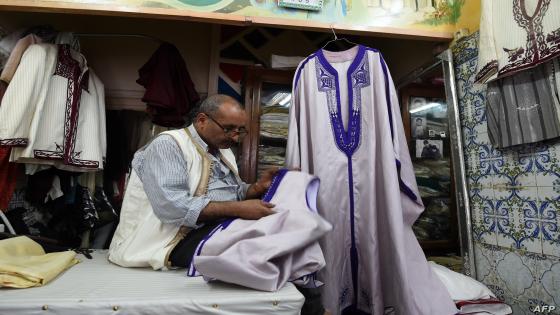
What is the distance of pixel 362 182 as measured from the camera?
1654 millimetres

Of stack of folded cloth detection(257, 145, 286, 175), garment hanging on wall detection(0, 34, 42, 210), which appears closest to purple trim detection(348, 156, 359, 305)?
stack of folded cloth detection(257, 145, 286, 175)

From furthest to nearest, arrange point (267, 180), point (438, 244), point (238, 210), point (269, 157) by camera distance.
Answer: point (269, 157)
point (438, 244)
point (267, 180)
point (238, 210)

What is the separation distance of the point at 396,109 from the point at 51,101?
73.4 inches

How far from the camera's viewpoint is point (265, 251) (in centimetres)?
96

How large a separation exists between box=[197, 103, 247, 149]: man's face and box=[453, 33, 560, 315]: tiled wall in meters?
1.19

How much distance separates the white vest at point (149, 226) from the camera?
1274mm

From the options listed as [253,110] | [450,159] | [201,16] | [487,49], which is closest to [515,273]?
[450,159]

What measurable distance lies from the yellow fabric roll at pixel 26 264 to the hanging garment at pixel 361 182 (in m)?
1.04

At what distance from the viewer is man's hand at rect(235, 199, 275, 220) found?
3.80 ft

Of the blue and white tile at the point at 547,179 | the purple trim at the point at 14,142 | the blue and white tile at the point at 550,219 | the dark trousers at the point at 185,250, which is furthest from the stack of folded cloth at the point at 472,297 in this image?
the purple trim at the point at 14,142

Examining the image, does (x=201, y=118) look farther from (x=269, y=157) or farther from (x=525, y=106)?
(x=525, y=106)

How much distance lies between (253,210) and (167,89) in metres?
1.37

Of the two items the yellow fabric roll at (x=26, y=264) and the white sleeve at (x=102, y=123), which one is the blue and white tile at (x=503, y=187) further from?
the white sleeve at (x=102, y=123)

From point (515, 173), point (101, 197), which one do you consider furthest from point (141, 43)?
point (515, 173)
